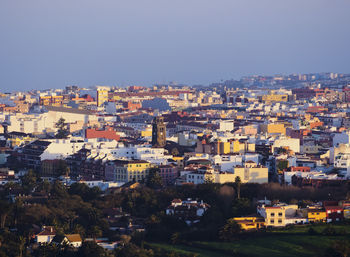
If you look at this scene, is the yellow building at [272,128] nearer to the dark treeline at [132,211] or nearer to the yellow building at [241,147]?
the yellow building at [241,147]

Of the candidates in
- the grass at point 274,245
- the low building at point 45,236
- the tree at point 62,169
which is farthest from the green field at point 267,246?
the tree at point 62,169

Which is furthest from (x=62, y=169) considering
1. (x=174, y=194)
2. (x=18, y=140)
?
(x=18, y=140)

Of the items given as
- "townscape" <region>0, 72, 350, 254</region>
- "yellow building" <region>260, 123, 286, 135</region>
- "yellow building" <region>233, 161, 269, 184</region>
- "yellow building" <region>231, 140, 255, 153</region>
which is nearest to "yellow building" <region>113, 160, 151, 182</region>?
"townscape" <region>0, 72, 350, 254</region>

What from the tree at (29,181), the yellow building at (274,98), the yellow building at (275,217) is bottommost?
the yellow building at (275,217)

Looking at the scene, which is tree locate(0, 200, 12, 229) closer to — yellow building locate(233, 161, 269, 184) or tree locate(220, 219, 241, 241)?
tree locate(220, 219, 241, 241)

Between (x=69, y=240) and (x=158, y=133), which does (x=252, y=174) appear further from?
(x=158, y=133)

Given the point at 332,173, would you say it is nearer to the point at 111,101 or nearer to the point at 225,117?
the point at 225,117
